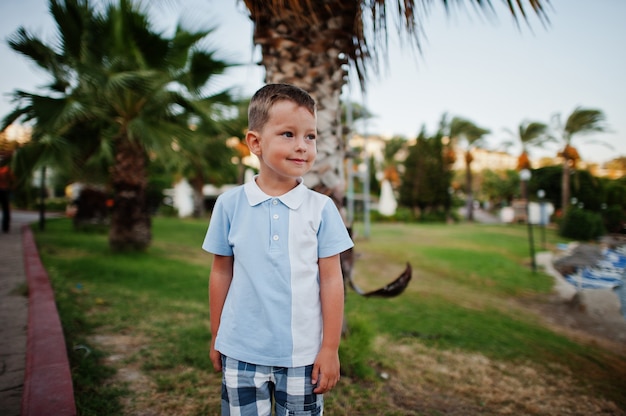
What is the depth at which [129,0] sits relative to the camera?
606 centimetres

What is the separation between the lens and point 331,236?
131cm

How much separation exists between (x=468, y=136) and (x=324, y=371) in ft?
101

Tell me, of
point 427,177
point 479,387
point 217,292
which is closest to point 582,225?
point 479,387

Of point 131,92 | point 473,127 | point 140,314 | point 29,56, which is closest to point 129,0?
point 131,92

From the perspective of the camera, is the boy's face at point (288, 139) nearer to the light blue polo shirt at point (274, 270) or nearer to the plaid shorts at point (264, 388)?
the light blue polo shirt at point (274, 270)

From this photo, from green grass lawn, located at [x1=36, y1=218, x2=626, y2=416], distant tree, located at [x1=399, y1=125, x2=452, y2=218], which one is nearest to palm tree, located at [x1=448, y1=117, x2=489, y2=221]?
distant tree, located at [x1=399, y1=125, x2=452, y2=218]

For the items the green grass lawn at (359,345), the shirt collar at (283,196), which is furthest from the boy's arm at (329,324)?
the green grass lawn at (359,345)

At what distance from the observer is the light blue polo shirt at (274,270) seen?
1.24 m

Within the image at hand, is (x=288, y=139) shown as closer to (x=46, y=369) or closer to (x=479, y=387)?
(x=46, y=369)

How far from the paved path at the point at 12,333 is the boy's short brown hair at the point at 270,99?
6.26 feet

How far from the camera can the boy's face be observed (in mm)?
1262

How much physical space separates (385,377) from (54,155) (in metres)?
6.39

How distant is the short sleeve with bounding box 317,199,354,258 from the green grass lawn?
1.26 meters

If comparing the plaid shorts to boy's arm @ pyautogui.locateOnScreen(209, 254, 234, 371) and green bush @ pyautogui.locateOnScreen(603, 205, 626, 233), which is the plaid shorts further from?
green bush @ pyautogui.locateOnScreen(603, 205, 626, 233)
